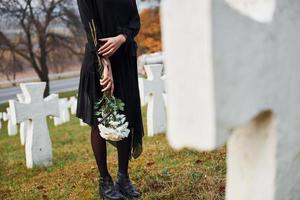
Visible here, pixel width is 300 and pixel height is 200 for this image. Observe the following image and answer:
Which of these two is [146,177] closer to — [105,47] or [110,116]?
[110,116]

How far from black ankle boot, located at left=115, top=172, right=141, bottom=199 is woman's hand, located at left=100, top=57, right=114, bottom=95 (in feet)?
1.99

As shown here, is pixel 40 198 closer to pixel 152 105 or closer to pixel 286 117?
pixel 286 117

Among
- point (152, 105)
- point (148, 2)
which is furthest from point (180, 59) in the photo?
point (148, 2)

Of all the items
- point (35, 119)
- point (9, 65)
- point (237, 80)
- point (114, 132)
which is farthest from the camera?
point (9, 65)

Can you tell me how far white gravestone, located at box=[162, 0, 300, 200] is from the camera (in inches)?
47.9

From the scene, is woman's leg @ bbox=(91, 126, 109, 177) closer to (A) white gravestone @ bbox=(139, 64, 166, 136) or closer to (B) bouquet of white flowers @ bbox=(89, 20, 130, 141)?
(B) bouquet of white flowers @ bbox=(89, 20, 130, 141)

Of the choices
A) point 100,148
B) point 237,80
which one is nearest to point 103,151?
point 100,148

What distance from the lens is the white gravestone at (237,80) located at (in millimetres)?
1218

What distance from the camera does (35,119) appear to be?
522 centimetres

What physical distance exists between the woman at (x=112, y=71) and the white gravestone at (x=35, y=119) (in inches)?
78.5

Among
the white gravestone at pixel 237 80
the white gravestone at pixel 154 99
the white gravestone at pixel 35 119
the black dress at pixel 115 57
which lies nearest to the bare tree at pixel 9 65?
the white gravestone at pixel 154 99

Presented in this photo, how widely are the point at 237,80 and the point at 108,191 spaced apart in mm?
2075

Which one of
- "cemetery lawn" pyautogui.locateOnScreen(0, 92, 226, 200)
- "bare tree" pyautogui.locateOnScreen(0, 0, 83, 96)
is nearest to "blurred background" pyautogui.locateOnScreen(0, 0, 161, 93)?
"bare tree" pyautogui.locateOnScreen(0, 0, 83, 96)

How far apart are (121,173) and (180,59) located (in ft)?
6.94
